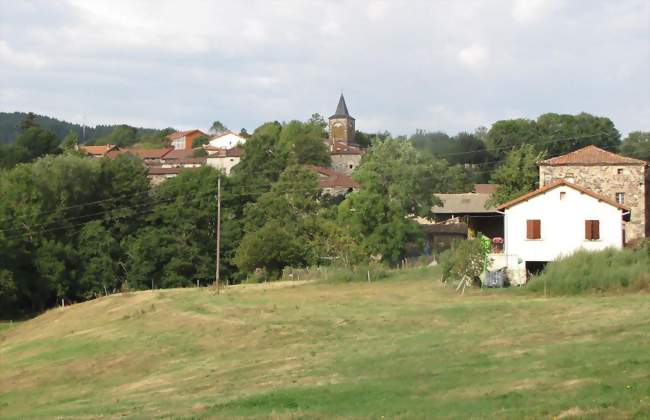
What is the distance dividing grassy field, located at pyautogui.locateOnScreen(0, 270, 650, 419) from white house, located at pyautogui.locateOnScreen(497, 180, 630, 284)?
5030 millimetres

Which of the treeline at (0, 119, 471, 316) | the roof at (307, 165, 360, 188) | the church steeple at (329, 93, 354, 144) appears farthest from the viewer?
the church steeple at (329, 93, 354, 144)

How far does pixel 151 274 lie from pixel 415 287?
37.1m

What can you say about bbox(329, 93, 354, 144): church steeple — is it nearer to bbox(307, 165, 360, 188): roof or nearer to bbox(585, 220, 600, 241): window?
bbox(307, 165, 360, 188): roof

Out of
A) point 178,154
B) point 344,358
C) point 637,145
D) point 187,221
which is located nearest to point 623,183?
point 187,221

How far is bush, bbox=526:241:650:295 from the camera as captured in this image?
42312 millimetres

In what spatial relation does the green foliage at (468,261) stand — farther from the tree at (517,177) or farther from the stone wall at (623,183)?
the tree at (517,177)

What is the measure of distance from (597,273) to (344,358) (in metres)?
19.0

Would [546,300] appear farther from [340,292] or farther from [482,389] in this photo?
[482,389]

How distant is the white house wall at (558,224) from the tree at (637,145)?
226ft

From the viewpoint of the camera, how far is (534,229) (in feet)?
167

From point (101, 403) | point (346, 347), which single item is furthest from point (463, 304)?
point (101, 403)

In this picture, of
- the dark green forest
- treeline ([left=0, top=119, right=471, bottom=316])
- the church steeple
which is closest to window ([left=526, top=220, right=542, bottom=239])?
the dark green forest

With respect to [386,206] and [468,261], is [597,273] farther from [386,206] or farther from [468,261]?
[386,206]

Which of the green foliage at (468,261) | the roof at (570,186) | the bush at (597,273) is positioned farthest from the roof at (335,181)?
the bush at (597,273)
